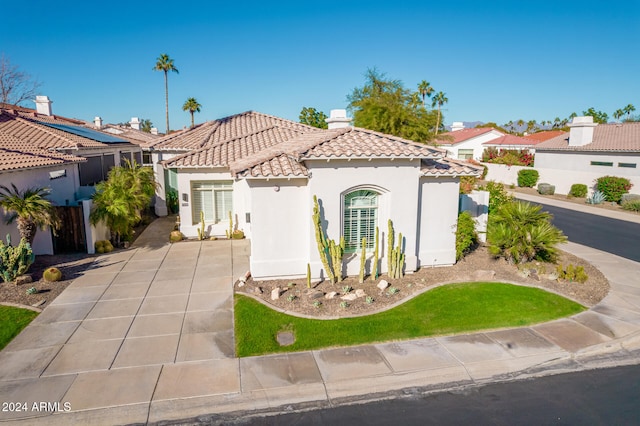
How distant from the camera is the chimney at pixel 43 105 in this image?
31.5m

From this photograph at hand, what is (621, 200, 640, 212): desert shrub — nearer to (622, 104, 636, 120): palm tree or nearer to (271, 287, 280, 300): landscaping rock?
(271, 287, 280, 300): landscaping rock

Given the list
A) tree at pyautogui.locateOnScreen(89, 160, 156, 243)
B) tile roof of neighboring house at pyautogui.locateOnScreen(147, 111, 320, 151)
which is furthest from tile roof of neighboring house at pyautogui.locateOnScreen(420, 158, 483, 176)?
tree at pyautogui.locateOnScreen(89, 160, 156, 243)

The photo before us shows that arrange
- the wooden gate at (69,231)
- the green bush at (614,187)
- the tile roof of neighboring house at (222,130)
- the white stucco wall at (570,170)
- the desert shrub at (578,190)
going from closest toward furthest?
the wooden gate at (69,231)
the tile roof of neighboring house at (222,130)
the green bush at (614,187)
the white stucco wall at (570,170)
the desert shrub at (578,190)

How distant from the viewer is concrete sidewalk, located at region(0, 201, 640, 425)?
25.0 ft

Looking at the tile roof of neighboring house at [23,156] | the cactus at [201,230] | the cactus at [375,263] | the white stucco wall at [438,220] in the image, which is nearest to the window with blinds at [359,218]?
the cactus at [375,263]

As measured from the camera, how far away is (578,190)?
30.8 metres

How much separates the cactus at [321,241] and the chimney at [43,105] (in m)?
29.0

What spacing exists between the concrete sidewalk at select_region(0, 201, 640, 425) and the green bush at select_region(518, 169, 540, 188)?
82.4 ft

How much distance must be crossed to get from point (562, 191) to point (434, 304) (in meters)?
27.0

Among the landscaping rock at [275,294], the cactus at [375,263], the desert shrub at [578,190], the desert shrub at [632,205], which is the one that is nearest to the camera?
the landscaping rock at [275,294]

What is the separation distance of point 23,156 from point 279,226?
10.5m

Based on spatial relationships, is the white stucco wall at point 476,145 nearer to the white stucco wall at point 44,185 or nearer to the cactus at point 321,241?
the cactus at point 321,241

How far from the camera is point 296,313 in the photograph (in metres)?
11.0

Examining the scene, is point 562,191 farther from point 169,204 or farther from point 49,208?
point 49,208
